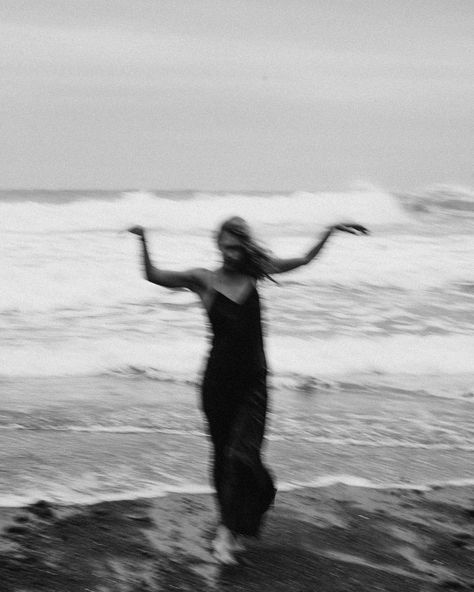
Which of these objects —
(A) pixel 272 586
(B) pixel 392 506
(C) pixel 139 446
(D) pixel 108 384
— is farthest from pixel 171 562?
(D) pixel 108 384

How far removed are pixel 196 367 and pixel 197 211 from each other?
978 inches

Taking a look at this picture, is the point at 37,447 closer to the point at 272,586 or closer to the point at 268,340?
the point at 272,586

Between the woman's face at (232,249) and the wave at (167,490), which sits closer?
the woman's face at (232,249)

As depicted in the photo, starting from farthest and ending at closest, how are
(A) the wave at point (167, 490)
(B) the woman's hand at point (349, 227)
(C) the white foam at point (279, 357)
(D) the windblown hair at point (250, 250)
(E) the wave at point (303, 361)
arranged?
1. (C) the white foam at point (279, 357)
2. (E) the wave at point (303, 361)
3. (A) the wave at point (167, 490)
4. (B) the woman's hand at point (349, 227)
5. (D) the windblown hair at point (250, 250)

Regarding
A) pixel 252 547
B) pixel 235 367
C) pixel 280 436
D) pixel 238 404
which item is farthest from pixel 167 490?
pixel 280 436

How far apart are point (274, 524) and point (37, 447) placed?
2248 mm

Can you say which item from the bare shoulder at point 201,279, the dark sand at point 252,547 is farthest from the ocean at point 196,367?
the bare shoulder at point 201,279

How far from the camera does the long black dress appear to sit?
4.77m

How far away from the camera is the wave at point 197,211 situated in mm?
29938

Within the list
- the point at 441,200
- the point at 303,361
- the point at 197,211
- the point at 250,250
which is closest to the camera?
the point at 250,250

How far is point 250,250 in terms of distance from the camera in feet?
15.5

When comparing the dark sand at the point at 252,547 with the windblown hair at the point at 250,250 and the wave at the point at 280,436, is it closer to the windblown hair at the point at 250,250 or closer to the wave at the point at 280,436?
the windblown hair at the point at 250,250

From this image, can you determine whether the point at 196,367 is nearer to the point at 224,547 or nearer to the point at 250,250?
the point at 224,547

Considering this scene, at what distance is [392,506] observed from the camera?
590 centimetres
